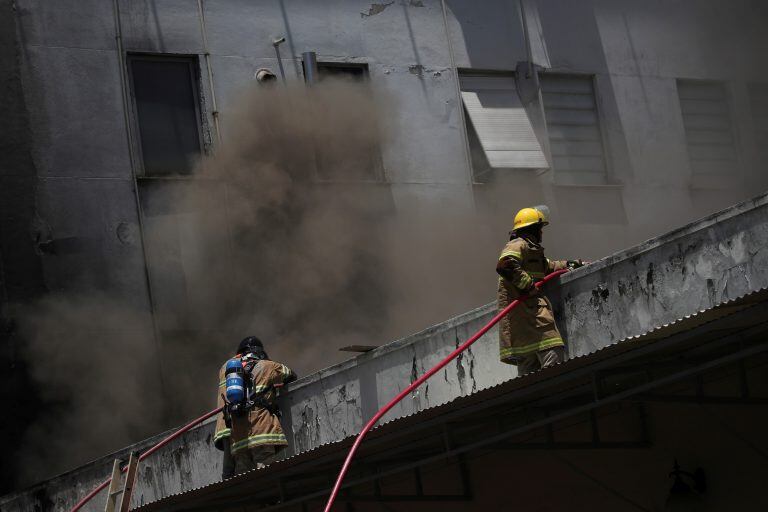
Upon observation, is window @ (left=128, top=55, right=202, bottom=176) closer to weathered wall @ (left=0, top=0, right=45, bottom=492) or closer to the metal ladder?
weathered wall @ (left=0, top=0, right=45, bottom=492)

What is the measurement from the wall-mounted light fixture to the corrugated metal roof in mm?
1127

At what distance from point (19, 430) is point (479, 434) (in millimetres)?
8174

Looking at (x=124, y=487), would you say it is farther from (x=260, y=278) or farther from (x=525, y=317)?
(x=260, y=278)

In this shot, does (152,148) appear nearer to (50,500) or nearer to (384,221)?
(384,221)

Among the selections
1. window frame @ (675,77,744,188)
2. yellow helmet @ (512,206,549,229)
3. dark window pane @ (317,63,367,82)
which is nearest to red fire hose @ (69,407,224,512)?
yellow helmet @ (512,206,549,229)

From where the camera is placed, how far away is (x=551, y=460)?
933 cm

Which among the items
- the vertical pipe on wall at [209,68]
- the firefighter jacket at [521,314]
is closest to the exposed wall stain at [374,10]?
the vertical pipe on wall at [209,68]

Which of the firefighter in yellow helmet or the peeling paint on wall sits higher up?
the peeling paint on wall

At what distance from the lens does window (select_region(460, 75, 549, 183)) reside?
18.7 meters

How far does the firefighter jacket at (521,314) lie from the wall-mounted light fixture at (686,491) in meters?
1.13

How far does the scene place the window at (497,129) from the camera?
18672mm

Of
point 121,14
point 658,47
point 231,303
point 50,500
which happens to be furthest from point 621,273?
point 658,47

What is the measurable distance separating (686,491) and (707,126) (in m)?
13.0

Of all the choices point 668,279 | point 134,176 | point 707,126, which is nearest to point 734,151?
point 707,126
